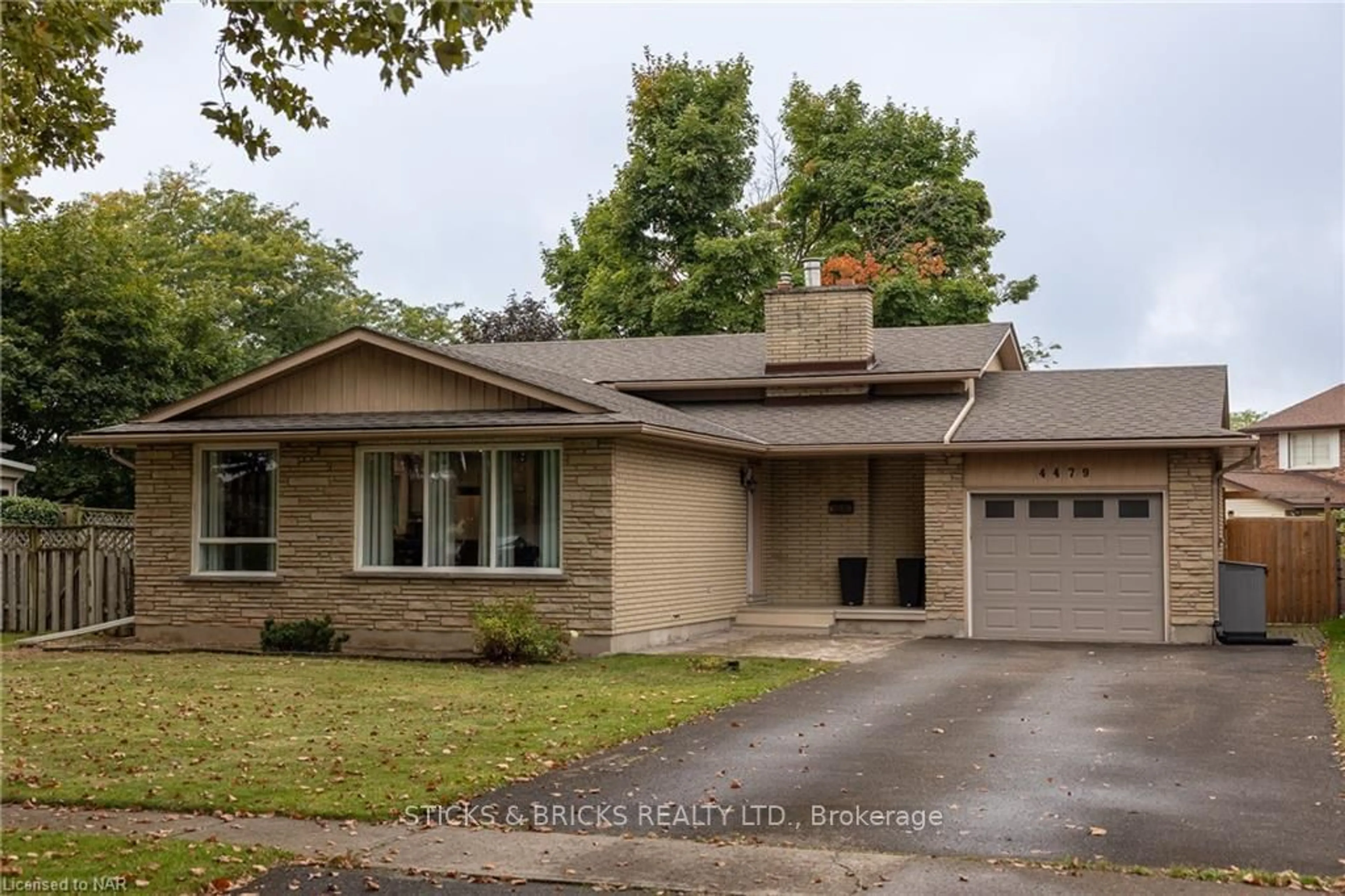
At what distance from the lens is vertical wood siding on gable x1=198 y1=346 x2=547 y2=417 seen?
60.5 ft

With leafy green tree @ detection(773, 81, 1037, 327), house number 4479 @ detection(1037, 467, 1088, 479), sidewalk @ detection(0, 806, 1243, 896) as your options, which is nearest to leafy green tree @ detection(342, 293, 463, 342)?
leafy green tree @ detection(773, 81, 1037, 327)

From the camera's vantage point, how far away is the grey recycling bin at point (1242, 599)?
63.6ft

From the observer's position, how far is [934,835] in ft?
26.9

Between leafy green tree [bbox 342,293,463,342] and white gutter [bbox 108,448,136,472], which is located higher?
leafy green tree [bbox 342,293,463,342]

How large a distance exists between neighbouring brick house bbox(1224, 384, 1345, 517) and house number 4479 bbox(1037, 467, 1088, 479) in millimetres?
26859

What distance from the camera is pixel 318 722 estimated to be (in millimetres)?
12078

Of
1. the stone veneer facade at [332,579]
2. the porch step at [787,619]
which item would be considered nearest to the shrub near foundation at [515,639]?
the stone veneer facade at [332,579]

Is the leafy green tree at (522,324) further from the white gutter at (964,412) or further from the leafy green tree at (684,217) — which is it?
the white gutter at (964,412)

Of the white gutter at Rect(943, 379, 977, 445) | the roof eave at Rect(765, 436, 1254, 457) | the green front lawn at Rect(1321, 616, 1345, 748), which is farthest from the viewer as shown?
the white gutter at Rect(943, 379, 977, 445)

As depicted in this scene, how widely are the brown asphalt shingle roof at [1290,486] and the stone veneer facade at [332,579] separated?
29.6 m

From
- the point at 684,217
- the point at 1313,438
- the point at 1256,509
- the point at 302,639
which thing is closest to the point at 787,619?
the point at 302,639

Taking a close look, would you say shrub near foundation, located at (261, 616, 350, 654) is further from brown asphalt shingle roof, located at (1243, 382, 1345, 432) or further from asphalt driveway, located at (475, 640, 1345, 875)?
brown asphalt shingle roof, located at (1243, 382, 1345, 432)

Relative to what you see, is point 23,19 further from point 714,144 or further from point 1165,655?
point 714,144

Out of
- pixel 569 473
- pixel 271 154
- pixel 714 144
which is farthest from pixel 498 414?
pixel 714 144
